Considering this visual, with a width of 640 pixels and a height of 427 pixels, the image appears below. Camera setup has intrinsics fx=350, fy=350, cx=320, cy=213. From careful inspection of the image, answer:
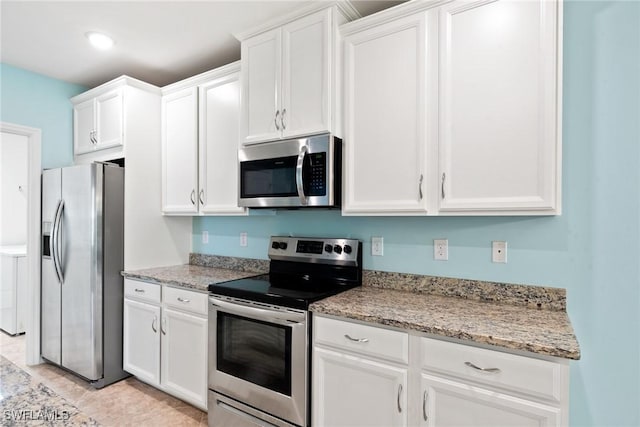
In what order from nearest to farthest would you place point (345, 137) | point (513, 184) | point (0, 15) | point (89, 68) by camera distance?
point (513, 184)
point (345, 137)
point (0, 15)
point (89, 68)

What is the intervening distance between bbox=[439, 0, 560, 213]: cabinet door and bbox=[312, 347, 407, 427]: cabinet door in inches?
33.8

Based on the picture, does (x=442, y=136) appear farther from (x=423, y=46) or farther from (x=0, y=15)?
(x=0, y=15)

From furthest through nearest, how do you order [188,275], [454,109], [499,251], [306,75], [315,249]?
1. [188,275]
2. [315,249]
3. [306,75]
4. [499,251]
5. [454,109]

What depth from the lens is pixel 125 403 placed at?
2527mm

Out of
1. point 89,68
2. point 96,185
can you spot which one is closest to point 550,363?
point 96,185

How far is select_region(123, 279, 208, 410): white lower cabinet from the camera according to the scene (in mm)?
2330

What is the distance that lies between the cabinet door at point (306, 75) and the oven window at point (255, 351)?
117 cm

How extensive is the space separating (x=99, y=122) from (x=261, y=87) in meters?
1.73

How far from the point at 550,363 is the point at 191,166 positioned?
8.57 ft

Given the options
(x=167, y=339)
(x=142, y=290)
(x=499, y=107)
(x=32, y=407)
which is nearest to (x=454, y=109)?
(x=499, y=107)

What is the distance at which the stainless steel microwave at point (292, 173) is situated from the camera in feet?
6.64

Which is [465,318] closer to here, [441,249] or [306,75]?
[441,249]

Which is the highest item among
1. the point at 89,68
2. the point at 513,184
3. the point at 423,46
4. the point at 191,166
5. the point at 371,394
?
the point at 89,68

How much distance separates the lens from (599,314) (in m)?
1.65
